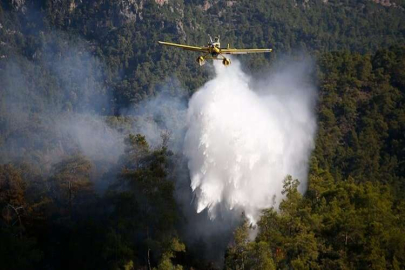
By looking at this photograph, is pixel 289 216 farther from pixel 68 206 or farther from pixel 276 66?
pixel 276 66

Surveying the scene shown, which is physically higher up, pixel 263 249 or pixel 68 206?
pixel 263 249

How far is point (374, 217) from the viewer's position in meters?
60.0

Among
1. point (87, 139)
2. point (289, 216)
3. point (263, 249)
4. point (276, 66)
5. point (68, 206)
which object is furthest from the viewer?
point (276, 66)

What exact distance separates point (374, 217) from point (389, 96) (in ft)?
198

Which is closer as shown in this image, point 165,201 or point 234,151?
point 165,201

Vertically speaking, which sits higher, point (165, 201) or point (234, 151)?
point (234, 151)

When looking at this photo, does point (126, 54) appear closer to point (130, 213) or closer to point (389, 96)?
point (389, 96)

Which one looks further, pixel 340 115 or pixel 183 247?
pixel 340 115

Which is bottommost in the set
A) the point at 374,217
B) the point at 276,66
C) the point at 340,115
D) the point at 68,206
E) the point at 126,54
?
the point at 126,54

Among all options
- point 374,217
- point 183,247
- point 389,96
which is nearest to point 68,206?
point 183,247

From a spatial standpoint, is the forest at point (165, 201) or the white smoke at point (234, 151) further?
the white smoke at point (234, 151)

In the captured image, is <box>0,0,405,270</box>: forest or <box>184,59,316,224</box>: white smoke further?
<box>184,59,316,224</box>: white smoke

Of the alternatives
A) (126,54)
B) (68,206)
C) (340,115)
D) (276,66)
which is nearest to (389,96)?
(340,115)

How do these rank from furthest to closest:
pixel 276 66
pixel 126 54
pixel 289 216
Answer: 1. pixel 126 54
2. pixel 276 66
3. pixel 289 216
